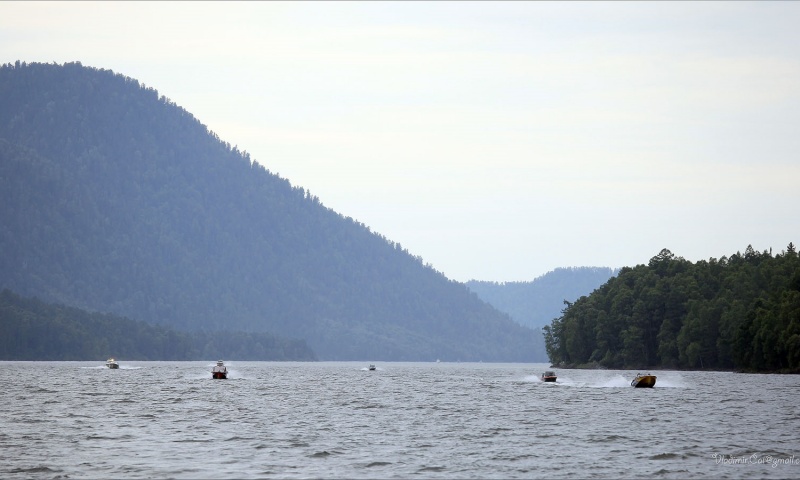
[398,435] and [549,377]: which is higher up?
[549,377]

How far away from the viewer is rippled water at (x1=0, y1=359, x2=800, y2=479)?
66938 mm

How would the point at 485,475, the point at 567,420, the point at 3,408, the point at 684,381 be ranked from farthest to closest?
the point at 684,381, the point at 3,408, the point at 567,420, the point at 485,475

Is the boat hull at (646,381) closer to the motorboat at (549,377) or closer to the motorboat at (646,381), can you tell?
the motorboat at (646,381)

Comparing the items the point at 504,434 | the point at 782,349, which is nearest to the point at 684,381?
the point at 782,349

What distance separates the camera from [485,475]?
6538 centimetres

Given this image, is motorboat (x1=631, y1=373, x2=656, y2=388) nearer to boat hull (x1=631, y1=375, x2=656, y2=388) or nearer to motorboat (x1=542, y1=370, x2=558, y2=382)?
boat hull (x1=631, y1=375, x2=656, y2=388)

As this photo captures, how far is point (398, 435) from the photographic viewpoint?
88.1m

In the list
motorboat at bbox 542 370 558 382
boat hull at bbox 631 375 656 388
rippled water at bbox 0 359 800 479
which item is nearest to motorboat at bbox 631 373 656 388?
boat hull at bbox 631 375 656 388

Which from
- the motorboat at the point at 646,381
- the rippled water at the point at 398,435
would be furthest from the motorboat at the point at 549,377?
the rippled water at the point at 398,435

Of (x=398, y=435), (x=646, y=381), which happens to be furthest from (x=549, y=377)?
(x=398, y=435)

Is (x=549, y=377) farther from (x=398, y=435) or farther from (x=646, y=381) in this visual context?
(x=398, y=435)

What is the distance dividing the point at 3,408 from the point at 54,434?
94.4 feet

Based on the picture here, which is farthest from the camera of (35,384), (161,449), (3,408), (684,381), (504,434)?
(684,381)

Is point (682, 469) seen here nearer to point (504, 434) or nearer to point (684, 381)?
point (504, 434)
